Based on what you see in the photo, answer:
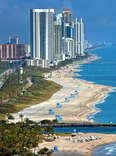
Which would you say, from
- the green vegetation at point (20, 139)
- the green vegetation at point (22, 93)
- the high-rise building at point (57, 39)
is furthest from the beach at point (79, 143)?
the high-rise building at point (57, 39)

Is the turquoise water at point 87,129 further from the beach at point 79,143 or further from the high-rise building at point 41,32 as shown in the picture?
the high-rise building at point 41,32

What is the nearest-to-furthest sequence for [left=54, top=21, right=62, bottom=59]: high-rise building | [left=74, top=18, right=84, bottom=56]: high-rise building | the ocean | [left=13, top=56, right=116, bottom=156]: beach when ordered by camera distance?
the ocean
[left=13, top=56, right=116, bottom=156]: beach
[left=54, top=21, right=62, bottom=59]: high-rise building
[left=74, top=18, right=84, bottom=56]: high-rise building

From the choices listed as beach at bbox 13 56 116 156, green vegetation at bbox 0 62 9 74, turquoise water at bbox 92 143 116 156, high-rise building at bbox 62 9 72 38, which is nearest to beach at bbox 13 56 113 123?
beach at bbox 13 56 116 156

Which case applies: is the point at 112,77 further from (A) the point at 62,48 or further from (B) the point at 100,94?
(A) the point at 62,48

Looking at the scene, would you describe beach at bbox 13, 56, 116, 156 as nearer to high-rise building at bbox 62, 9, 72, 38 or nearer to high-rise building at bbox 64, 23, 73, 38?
high-rise building at bbox 64, 23, 73, 38

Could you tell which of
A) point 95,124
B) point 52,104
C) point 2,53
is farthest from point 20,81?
point 2,53

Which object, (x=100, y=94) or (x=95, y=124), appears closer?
(x=95, y=124)
